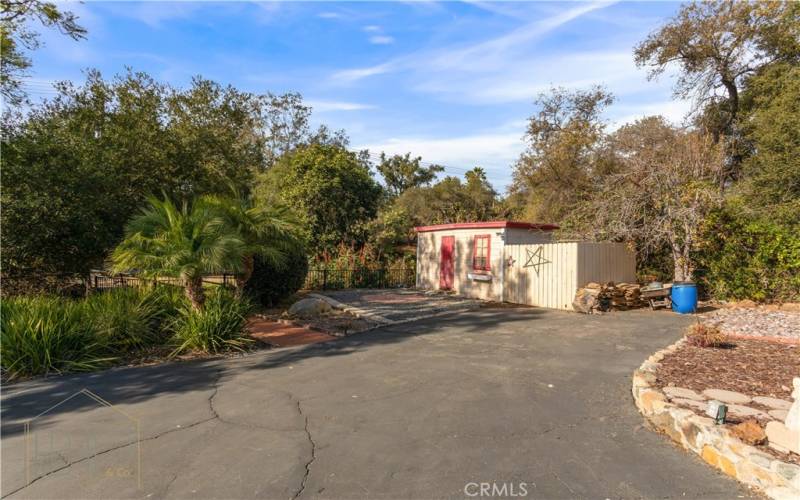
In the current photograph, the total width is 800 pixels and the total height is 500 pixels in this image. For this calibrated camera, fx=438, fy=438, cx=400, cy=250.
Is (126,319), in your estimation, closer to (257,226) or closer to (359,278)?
(257,226)

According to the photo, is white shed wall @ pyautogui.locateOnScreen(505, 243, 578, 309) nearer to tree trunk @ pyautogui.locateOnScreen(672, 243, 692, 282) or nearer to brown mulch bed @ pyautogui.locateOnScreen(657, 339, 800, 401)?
tree trunk @ pyautogui.locateOnScreen(672, 243, 692, 282)

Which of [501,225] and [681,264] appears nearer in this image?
[681,264]

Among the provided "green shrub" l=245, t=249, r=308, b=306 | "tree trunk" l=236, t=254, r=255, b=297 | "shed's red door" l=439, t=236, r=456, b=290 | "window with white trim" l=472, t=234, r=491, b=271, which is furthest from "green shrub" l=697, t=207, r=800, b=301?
"tree trunk" l=236, t=254, r=255, b=297

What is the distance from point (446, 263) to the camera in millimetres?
15547

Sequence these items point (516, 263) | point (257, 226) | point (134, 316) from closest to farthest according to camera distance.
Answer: point (134, 316)
point (257, 226)
point (516, 263)

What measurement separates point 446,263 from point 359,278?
355 cm

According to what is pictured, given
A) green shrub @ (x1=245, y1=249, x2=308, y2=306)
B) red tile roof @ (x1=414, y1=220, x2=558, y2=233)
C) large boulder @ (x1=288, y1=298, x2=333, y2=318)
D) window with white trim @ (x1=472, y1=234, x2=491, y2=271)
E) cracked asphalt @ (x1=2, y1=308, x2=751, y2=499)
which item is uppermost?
red tile roof @ (x1=414, y1=220, x2=558, y2=233)

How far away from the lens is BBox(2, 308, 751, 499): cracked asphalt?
3.03 meters

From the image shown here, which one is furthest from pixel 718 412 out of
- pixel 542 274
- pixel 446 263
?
pixel 446 263

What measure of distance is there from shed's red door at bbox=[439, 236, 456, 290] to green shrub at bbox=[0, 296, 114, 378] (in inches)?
423

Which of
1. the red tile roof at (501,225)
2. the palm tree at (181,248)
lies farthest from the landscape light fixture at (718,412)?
the red tile roof at (501,225)

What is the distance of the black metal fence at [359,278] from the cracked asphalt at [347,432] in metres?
8.96

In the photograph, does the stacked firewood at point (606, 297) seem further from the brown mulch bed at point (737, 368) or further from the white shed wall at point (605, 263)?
the brown mulch bed at point (737, 368)

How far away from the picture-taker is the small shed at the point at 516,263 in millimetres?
11922
